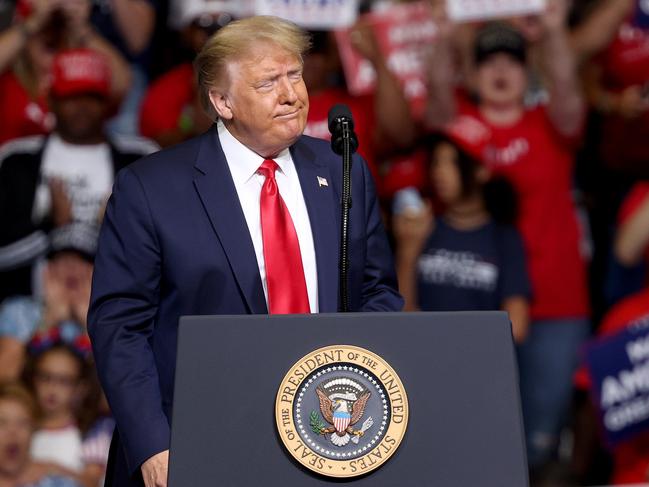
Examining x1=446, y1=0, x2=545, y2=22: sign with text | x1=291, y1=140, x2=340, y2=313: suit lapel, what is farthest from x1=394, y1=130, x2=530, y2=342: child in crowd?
x1=291, y1=140, x2=340, y2=313: suit lapel

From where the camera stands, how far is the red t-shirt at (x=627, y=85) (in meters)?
5.12

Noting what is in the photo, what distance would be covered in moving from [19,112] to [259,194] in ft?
9.89

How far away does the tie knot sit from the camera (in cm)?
234

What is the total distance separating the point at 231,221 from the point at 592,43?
11.0 ft

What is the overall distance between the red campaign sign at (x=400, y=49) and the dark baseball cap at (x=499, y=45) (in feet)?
0.70

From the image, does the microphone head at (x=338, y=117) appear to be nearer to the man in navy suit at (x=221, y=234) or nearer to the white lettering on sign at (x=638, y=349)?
the man in navy suit at (x=221, y=234)

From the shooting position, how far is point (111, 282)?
2.27 meters

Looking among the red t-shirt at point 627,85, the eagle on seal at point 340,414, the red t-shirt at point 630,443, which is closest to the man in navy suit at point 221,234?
the eagle on seal at point 340,414

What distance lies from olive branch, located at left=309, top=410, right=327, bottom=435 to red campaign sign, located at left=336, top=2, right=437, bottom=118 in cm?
335

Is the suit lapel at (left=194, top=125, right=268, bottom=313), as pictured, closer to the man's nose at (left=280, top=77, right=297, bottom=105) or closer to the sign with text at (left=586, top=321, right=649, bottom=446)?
the man's nose at (left=280, top=77, right=297, bottom=105)

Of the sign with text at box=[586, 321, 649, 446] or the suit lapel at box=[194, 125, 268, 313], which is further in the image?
the sign with text at box=[586, 321, 649, 446]

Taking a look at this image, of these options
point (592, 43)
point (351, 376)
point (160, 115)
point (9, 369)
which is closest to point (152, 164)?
point (351, 376)

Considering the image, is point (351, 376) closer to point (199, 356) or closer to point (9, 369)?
point (199, 356)

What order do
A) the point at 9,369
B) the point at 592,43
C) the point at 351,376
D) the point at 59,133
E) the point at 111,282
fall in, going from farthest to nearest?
the point at 592,43, the point at 59,133, the point at 9,369, the point at 111,282, the point at 351,376
